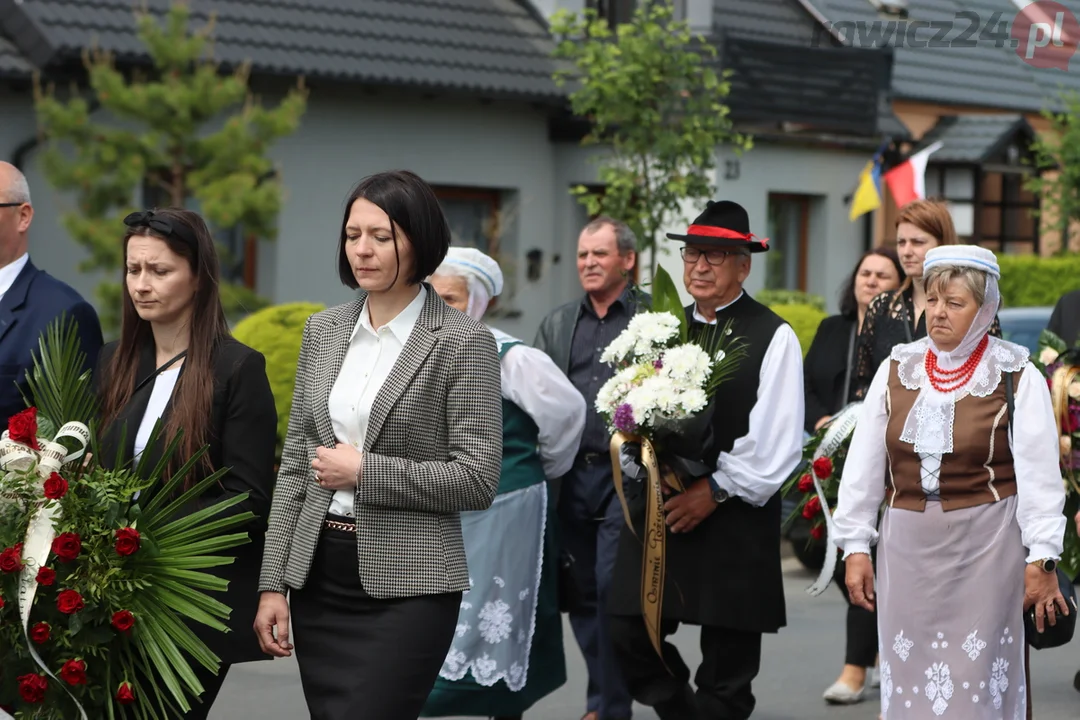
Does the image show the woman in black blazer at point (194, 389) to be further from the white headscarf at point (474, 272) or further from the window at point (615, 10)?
the window at point (615, 10)

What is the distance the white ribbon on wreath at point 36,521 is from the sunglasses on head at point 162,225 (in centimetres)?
Answer: 59

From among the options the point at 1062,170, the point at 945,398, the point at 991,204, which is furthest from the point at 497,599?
the point at 991,204

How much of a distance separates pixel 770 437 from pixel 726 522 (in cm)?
36

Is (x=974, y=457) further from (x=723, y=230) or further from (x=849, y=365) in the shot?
(x=849, y=365)

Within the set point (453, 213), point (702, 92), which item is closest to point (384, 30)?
point (453, 213)

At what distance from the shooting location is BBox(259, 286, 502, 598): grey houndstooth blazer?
4062mm

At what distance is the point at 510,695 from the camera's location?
20.8 ft

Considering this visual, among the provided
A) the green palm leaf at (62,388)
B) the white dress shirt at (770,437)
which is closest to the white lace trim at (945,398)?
the white dress shirt at (770,437)

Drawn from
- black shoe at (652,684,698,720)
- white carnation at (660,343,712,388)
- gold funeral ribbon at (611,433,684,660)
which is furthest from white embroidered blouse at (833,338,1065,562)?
black shoe at (652,684,698,720)

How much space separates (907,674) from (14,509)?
2.78 m

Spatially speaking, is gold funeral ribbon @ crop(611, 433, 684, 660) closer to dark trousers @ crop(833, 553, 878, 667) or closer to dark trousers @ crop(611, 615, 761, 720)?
dark trousers @ crop(611, 615, 761, 720)

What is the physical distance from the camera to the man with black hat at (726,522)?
5.88 meters

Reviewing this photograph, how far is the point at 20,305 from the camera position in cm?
515

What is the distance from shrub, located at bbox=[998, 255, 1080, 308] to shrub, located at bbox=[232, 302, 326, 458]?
14.2m
